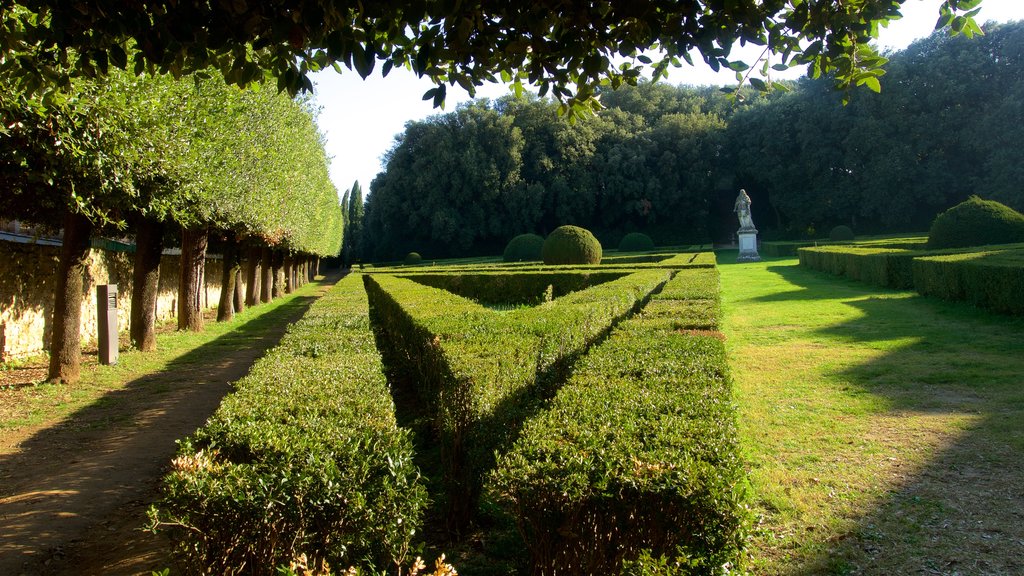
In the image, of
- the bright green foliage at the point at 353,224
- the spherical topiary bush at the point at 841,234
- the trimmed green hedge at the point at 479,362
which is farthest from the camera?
the bright green foliage at the point at 353,224

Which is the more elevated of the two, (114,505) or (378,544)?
(378,544)

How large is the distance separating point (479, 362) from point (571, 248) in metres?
21.6

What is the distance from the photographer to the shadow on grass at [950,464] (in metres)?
3.15

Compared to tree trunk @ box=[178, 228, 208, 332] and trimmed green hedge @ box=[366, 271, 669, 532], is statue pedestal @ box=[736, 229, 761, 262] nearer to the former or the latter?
trimmed green hedge @ box=[366, 271, 669, 532]

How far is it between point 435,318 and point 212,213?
23.1 ft

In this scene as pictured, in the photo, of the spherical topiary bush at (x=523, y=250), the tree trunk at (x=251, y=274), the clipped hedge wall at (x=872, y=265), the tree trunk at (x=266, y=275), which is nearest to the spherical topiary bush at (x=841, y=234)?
the clipped hedge wall at (x=872, y=265)

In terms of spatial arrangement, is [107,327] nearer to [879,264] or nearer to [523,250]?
[879,264]

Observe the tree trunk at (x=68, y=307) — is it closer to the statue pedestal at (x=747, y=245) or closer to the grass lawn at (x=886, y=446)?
the grass lawn at (x=886, y=446)

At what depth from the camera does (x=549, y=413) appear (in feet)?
11.2

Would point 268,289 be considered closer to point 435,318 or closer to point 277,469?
point 435,318

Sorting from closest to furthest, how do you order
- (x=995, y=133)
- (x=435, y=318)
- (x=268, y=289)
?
(x=435, y=318) < (x=268, y=289) < (x=995, y=133)

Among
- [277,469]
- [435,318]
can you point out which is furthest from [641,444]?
[435,318]

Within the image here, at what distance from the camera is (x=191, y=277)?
1349cm

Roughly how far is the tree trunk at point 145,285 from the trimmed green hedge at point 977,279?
13.7 metres
